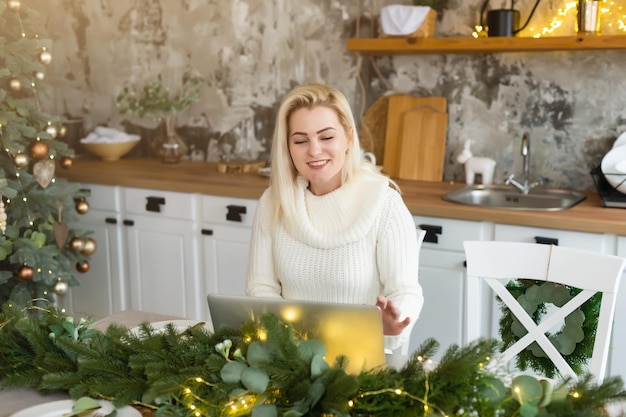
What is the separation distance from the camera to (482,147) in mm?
3355

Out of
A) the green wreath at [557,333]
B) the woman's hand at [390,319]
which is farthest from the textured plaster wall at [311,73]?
the woman's hand at [390,319]

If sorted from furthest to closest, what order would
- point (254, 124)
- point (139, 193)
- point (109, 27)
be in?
1. point (109, 27)
2. point (254, 124)
3. point (139, 193)

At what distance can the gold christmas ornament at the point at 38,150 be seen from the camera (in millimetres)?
3178

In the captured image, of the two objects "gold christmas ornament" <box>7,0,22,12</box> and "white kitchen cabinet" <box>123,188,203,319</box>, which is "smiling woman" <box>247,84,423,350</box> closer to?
"white kitchen cabinet" <box>123,188,203,319</box>

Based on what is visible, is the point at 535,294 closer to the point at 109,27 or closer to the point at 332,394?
the point at 332,394

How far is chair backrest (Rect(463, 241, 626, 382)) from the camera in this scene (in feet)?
6.05

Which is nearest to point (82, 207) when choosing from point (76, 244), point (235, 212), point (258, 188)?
point (76, 244)

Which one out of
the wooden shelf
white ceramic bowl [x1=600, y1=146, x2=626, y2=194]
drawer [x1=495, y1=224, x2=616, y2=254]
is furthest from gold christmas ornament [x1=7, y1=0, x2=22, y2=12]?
white ceramic bowl [x1=600, y1=146, x2=626, y2=194]

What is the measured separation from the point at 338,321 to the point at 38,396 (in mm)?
620

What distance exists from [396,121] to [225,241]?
94cm

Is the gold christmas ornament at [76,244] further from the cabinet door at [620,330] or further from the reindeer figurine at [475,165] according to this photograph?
the cabinet door at [620,330]

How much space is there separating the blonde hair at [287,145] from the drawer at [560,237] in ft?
2.50

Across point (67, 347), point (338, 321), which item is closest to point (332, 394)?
point (338, 321)

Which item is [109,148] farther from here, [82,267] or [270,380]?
[270,380]
